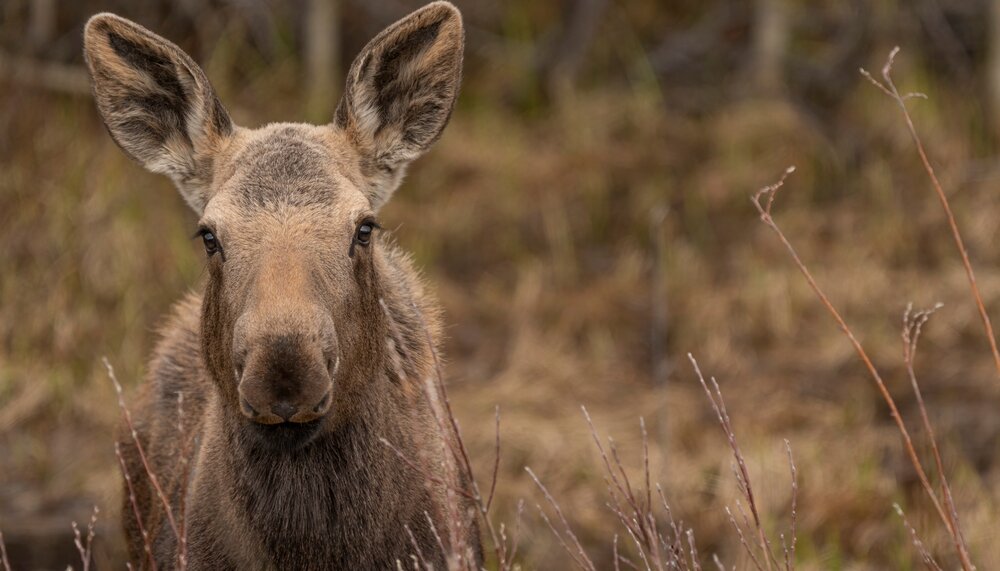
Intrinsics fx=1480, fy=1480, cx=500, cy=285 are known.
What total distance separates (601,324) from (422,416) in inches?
215

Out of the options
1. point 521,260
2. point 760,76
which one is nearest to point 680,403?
point 521,260

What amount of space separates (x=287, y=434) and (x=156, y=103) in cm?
153

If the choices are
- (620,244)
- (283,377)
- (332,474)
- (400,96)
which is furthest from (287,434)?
(620,244)

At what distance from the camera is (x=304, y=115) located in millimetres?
11234

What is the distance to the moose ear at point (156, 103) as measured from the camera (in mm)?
5039

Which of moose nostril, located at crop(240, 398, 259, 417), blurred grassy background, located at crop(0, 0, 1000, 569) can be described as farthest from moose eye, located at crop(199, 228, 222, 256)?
blurred grassy background, located at crop(0, 0, 1000, 569)

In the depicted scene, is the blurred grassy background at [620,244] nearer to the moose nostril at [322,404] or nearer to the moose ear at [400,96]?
the moose ear at [400,96]

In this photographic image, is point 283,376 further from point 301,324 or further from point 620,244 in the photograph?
point 620,244

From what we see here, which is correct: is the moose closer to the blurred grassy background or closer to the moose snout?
the moose snout

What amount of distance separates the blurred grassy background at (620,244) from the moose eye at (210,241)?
10.6ft

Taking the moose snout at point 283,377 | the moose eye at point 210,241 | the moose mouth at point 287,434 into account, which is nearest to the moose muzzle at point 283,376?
the moose snout at point 283,377

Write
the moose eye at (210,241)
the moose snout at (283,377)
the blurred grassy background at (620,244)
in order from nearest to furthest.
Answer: the moose snout at (283,377)
the moose eye at (210,241)
the blurred grassy background at (620,244)

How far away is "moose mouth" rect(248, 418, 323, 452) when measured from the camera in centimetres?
429

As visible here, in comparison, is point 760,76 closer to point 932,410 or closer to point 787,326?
point 787,326
